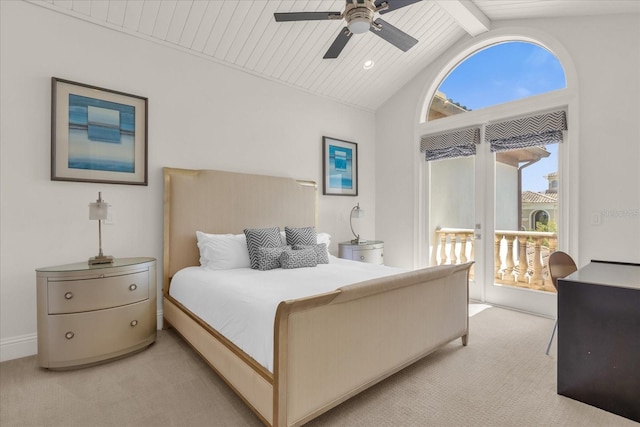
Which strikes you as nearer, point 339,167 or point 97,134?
point 97,134

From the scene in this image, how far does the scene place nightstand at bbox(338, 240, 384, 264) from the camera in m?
4.26

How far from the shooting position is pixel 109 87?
2877 mm

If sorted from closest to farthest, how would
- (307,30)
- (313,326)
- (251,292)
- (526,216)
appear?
1. (313,326)
2. (251,292)
3. (307,30)
4. (526,216)

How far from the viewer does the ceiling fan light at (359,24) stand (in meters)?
2.22

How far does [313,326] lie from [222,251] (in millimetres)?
1651

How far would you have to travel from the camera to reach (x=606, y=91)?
3123 millimetres

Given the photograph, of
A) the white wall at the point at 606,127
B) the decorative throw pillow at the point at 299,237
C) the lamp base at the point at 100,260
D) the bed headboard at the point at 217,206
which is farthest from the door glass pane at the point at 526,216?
the lamp base at the point at 100,260

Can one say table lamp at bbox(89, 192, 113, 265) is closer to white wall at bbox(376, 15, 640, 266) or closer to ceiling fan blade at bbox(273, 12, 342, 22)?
ceiling fan blade at bbox(273, 12, 342, 22)

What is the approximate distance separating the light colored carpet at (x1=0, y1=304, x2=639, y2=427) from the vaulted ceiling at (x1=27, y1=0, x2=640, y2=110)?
9.68 feet

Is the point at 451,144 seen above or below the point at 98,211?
above

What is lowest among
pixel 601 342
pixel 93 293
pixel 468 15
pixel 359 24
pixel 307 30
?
pixel 601 342

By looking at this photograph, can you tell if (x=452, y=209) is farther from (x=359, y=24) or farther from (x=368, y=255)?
(x=359, y=24)

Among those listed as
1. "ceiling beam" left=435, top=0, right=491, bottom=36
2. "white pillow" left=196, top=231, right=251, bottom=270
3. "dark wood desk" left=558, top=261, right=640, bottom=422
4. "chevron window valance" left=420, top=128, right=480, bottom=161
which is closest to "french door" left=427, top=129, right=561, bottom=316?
"chevron window valance" left=420, top=128, right=480, bottom=161

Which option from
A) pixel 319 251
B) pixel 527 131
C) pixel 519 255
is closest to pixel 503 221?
pixel 519 255
